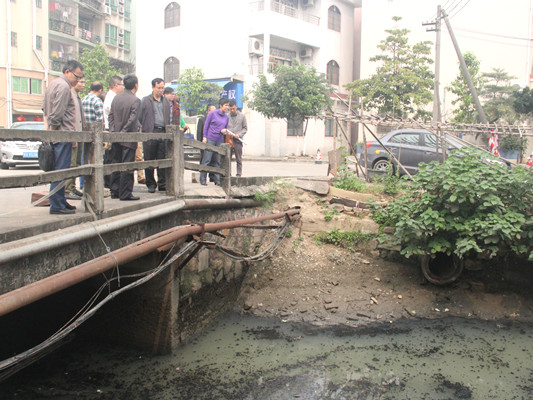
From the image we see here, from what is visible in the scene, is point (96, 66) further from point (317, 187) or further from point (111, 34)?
point (317, 187)

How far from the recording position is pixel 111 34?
3622 centimetres

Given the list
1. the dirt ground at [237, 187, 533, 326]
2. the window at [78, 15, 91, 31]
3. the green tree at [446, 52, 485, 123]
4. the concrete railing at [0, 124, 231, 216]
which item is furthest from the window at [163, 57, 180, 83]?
the concrete railing at [0, 124, 231, 216]

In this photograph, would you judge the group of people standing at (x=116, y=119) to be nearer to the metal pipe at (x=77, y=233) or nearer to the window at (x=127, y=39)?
the metal pipe at (x=77, y=233)

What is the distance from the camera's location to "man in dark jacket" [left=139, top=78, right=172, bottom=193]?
7008 millimetres

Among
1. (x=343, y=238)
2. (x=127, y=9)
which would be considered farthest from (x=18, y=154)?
(x=127, y=9)

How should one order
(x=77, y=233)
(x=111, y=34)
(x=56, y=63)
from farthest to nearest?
1. (x=111, y=34)
2. (x=56, y=63)
3. (x=77, y=233)

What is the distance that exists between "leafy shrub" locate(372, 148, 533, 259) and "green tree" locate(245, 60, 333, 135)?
15150 millimetres

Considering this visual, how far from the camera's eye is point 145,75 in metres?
29.9

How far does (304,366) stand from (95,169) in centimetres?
360

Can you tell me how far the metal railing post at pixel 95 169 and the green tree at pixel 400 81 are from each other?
64.1 ft

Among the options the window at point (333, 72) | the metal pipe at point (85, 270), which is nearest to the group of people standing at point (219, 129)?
the metal pipe at point (85, 270)

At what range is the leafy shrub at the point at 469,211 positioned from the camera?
7.50 m

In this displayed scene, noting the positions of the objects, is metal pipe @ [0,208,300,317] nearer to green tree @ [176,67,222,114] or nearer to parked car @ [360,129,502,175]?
parked car @ [360,129,502,175]

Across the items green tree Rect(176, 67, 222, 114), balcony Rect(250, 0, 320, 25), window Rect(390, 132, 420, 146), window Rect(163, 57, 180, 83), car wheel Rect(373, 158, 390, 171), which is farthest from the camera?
window Rect(163, 57, 180, 83)
